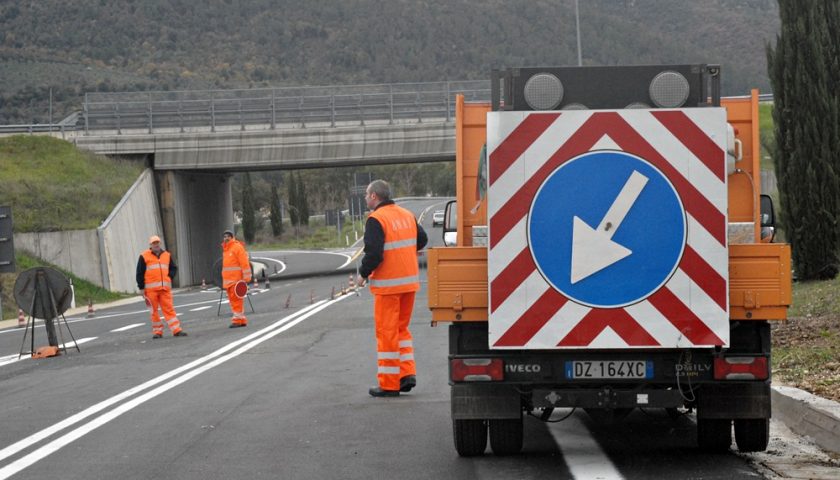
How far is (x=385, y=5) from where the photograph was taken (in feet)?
513

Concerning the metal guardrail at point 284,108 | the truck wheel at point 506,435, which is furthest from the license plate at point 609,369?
the metal guardrail at point 284,108

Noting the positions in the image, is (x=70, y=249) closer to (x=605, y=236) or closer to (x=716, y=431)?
(x=716, y=431)

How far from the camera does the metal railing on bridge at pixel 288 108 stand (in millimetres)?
51188

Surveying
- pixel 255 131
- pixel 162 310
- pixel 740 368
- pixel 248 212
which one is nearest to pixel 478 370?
pixel 740 368

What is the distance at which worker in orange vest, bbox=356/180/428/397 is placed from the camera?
1145 cm

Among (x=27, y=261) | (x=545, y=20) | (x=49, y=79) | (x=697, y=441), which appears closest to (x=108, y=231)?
(x=27, y=261)

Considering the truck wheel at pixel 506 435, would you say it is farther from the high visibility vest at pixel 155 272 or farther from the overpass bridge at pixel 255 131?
the overpass bridge at pixel 255 131

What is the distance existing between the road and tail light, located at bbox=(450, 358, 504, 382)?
584 mm

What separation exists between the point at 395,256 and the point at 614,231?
4.02 m

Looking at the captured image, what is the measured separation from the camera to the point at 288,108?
5153cm

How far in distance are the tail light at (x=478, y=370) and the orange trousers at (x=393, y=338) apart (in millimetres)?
3392

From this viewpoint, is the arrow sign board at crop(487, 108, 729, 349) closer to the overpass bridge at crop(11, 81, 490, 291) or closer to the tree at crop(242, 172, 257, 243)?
the overpass bridge at crop(11, 81, 490, 291)

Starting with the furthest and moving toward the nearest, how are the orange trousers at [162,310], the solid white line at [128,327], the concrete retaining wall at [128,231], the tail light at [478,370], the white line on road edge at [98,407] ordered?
the concrete retaining wall at [128,231]
the solid white line at [128,327]
the orange trousers at [162,310]
the white line on road edge at [98,407]
the tail light at [478,370]

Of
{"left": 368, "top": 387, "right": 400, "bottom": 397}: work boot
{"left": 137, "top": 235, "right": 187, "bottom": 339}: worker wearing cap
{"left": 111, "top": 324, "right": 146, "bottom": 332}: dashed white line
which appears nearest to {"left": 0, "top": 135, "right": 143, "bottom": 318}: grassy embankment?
{"left": 111, "top": 324, "right": 146, "bottom": 332}: dashed white line
